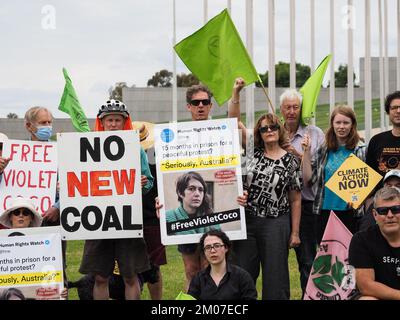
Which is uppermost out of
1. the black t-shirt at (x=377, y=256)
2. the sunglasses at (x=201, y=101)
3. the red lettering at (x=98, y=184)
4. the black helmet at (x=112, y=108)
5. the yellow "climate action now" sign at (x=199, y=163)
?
the sunglasses at (x=201, y=101)

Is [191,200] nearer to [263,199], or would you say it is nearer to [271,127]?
[263,199]

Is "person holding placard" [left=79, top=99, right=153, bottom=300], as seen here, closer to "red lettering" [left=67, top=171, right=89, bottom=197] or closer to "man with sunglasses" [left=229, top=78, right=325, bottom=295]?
"red lettering" [left=67, top=171, right=89, bottom=197]

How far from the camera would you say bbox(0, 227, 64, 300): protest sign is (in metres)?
7.00

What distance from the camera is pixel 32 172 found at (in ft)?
25.1

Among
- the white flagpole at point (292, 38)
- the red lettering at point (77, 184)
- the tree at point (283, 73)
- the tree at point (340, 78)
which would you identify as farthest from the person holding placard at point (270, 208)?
the tree at point (340, 78)

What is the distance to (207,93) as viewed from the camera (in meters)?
7.44

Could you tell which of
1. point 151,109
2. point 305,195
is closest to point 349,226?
point 305,195

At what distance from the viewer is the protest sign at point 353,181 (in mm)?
7328

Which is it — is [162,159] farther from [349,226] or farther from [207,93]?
[349,226]

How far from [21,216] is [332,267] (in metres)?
2.65

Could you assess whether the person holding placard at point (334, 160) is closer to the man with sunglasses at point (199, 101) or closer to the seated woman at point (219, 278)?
the man with sunglasses at point (199, 101)

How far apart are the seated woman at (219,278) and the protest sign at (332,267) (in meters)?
0.69

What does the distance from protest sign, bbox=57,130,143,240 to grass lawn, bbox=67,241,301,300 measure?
2016mm

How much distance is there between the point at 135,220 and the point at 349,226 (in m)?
1.87
